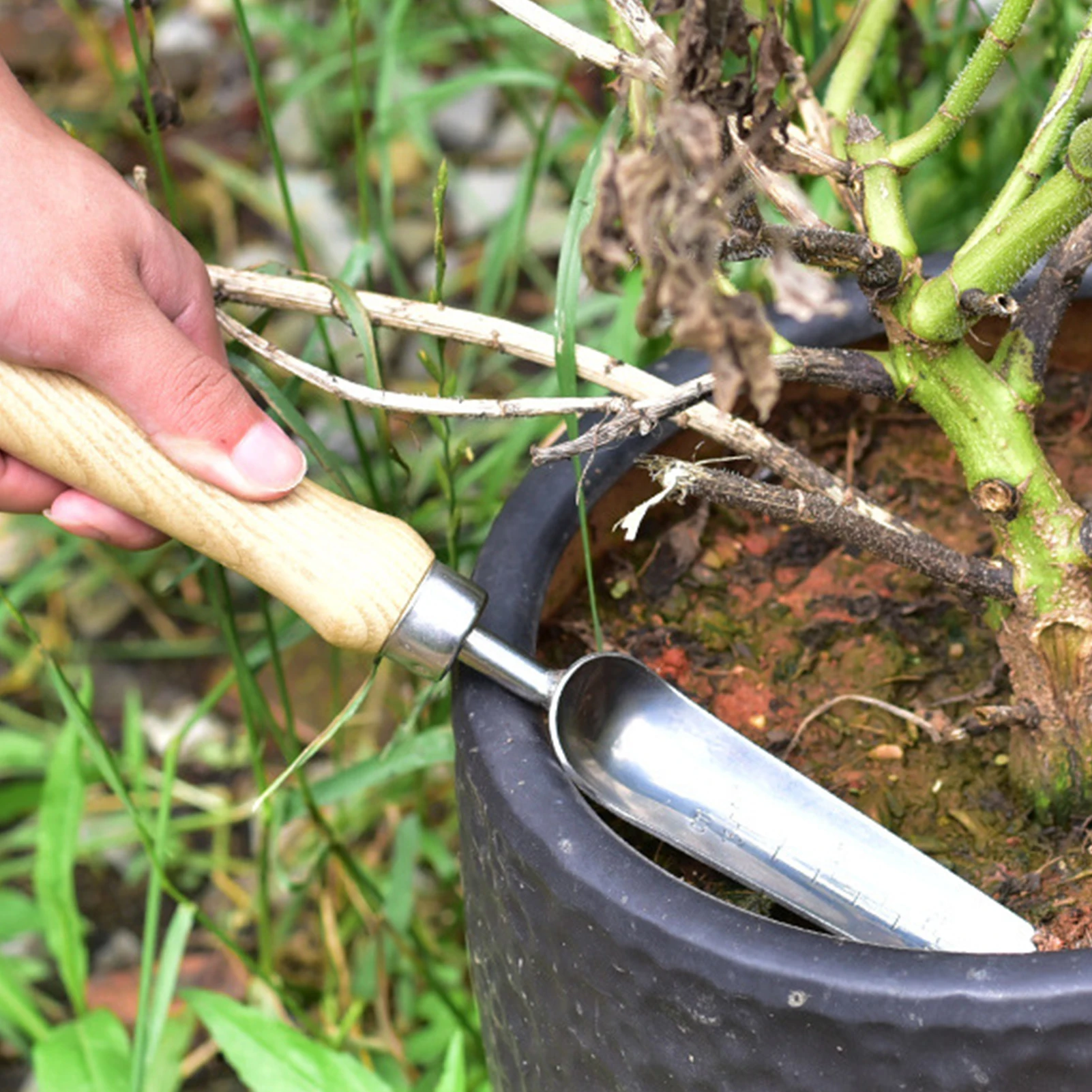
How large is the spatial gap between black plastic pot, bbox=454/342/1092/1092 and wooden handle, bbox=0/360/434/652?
0.08 metres

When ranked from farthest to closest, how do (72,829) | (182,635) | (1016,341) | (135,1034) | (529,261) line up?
(529,261), (182,635), (72,829), (135,1034), (1016,341)

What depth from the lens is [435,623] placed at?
2.73ft

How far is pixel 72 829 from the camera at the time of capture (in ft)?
4.09

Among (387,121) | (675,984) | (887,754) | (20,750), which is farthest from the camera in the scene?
(387,121)

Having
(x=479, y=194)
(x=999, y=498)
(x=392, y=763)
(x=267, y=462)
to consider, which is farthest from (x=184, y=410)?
(x=479, y=194)

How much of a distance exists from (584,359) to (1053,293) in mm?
294

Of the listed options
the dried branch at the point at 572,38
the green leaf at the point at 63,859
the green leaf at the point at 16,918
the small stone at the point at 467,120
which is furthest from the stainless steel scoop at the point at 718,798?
the small stone at the point at 467,120

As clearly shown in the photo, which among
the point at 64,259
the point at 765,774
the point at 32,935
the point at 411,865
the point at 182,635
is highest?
the point at 64,259

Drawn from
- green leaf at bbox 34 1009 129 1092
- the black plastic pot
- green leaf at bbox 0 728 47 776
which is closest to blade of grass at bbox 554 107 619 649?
the black plastic pot

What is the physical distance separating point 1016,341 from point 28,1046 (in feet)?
3.82

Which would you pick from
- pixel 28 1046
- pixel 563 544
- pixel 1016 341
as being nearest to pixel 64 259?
pixel 563 544

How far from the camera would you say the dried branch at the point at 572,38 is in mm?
771

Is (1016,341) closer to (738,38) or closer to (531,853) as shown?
(738,38)

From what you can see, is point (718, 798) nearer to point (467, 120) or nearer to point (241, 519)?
point (241, 519)
